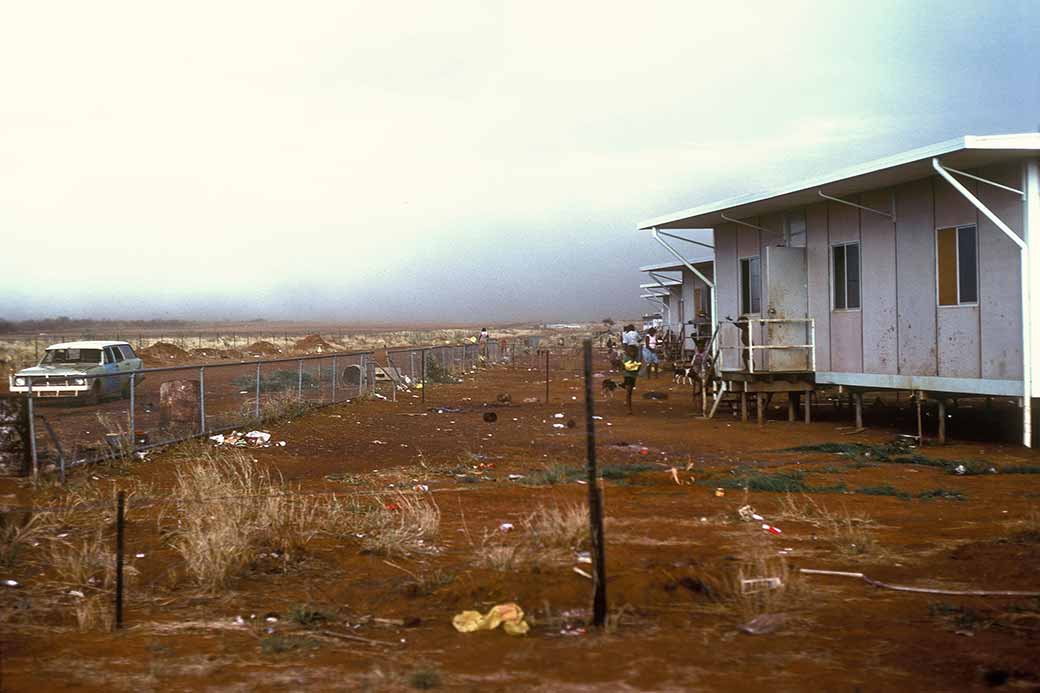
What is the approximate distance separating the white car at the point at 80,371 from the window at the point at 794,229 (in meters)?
15.4

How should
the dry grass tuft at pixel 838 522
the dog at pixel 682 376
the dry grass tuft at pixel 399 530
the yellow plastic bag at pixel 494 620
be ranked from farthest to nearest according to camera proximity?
the dog at pixel 682 376 → the dry grass tuft at pixel 399 530 → the dry grass tuft at pixel 838 522 → the yellow plastic bag at pixel 494 620

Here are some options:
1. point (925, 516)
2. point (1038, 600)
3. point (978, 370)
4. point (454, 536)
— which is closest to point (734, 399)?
point (978, 370)

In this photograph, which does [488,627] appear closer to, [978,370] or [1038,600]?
[1038,600]

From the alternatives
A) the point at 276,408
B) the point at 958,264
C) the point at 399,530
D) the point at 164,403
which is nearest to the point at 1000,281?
the point at 958,264

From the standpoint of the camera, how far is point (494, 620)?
643 centimetres

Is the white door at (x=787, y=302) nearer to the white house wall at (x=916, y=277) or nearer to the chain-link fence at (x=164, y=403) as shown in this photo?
the white house wall at (x=916, y=277)

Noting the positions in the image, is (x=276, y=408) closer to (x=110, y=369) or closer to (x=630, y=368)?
(x=110, y=369)

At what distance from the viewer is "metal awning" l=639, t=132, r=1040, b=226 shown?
44.9 ft

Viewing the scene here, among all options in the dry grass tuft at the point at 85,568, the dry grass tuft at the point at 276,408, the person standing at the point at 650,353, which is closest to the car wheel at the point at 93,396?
the dry grass tuft at the point at 276,408

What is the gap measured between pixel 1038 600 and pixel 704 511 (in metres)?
4.11

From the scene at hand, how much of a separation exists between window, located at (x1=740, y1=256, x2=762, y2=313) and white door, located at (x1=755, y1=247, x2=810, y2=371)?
1.36m

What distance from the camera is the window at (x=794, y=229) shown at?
65.3 ft

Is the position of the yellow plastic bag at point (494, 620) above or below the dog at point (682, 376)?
below

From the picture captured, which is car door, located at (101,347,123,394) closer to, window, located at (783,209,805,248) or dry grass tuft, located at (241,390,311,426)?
dry grass tuft, located at (241,390,311,426)
